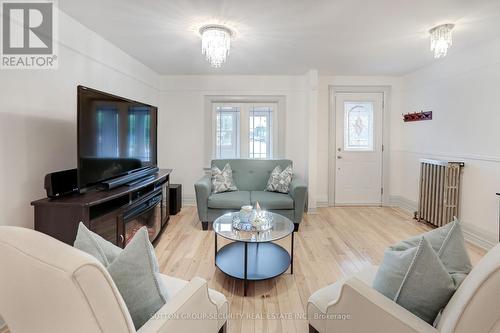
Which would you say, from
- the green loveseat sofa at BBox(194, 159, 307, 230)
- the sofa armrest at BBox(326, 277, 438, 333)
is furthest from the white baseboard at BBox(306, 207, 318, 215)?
the sofa armrest at BBox(326, 277, 438, 333)

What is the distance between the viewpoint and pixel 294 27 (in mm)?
2664

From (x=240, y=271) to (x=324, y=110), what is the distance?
11.6ft

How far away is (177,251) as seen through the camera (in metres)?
2.99

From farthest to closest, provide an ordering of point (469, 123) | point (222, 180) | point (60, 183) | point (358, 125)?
1. point (358, 125)
2. point (222, 180)
3. point (469, 123)
4. point (60, 183)

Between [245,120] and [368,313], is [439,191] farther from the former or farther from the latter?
[368,313]

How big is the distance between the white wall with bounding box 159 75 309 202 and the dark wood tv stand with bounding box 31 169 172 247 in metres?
1.67

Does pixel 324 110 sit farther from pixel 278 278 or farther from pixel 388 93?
pixel 278 278

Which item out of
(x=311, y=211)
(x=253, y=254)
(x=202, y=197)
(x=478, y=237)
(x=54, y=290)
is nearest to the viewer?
(x=54, y=290)

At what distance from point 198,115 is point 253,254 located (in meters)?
3.01

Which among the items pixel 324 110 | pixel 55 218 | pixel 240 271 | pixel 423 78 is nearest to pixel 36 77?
pixel 55 218

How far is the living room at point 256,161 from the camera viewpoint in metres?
1.04

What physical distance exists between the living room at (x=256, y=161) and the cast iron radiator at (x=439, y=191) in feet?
0.09

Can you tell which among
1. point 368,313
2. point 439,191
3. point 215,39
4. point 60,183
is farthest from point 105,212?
point 439,191

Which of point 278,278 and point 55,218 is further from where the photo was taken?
point 278,278
